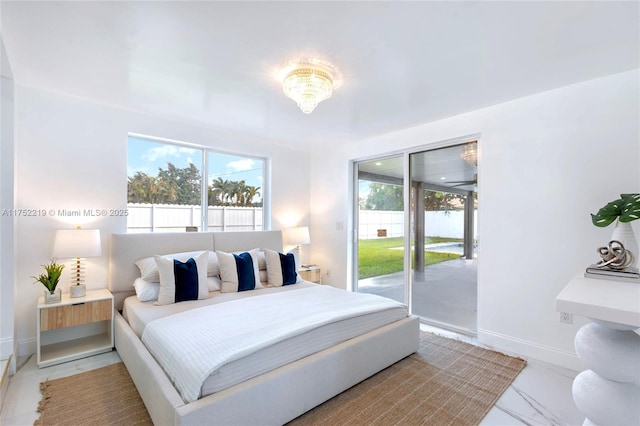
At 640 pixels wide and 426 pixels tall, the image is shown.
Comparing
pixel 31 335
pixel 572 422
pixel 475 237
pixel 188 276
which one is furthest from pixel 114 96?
pixel 572 422

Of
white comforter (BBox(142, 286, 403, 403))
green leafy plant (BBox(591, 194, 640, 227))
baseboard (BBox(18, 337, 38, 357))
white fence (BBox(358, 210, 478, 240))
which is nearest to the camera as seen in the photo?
white comforter (BBox(142, 286, 403, 403))

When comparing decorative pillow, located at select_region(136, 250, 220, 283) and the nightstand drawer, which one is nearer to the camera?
the nightstand drawer

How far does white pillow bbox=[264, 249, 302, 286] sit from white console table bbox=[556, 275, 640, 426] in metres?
2.55

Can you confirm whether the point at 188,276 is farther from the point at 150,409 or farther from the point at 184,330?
the point at 150,409

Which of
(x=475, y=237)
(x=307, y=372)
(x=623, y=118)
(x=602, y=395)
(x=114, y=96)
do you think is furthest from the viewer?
(x=475, y=237)

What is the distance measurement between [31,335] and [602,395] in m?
4.15

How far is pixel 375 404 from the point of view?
1991mm

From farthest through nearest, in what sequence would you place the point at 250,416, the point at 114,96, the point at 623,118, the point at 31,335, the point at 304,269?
the point at 304,269
the point at 114,96
the point at 31,335
the point at 623,118
the point at 250,416

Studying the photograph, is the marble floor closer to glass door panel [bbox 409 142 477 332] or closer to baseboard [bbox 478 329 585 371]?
baseboard [bbox 478 329 585 371]

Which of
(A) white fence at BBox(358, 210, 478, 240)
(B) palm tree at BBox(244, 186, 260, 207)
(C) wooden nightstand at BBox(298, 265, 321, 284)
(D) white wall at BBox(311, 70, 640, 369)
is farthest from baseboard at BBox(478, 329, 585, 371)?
(B) palm tree at BBox(244, 186, 260, 207)

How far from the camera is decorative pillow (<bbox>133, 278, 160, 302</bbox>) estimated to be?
2703 millimetres

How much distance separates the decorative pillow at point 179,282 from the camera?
2.66m

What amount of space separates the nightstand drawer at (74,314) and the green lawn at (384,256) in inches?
126

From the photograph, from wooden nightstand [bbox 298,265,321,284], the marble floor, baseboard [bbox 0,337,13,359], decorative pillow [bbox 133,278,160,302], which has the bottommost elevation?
the marble floor
